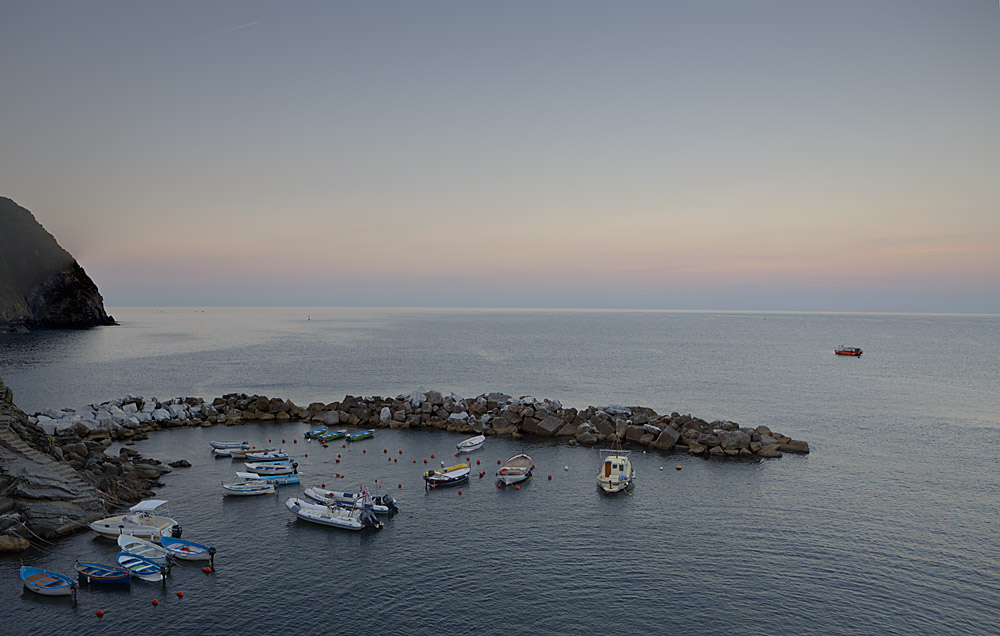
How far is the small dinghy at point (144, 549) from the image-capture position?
36.2 m

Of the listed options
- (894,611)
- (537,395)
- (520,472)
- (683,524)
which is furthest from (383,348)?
(894,611)

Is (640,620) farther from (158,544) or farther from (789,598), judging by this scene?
(158,544)

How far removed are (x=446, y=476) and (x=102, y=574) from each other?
28078mm

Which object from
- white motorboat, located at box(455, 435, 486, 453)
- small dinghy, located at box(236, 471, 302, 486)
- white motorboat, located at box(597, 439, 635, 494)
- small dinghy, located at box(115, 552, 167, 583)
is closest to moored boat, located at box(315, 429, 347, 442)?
small dinghy, located at box(236, 471, 302, 486)

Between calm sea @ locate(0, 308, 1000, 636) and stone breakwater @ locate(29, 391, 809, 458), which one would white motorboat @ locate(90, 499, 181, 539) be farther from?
stone breakwater @ locate(29, 391, 809, 458)

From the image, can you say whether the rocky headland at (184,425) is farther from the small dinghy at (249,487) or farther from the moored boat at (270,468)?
the moored boat at (270,468)

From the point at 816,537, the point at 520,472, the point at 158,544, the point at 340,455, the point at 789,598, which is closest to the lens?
the point at 789,598

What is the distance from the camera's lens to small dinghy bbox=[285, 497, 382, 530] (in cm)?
4316

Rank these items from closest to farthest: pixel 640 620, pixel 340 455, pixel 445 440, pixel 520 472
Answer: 1. pixel 640 620
2. pixel 520 472
3. pixel 340 455
4. pixel 445 440

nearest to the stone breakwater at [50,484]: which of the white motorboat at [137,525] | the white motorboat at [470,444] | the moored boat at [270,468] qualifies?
the white motorboat at [137,525]

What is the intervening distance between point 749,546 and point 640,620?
45.5 ft

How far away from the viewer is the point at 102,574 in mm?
33844

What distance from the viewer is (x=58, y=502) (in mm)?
41969

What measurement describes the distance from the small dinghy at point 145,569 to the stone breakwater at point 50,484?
954 centimetres
